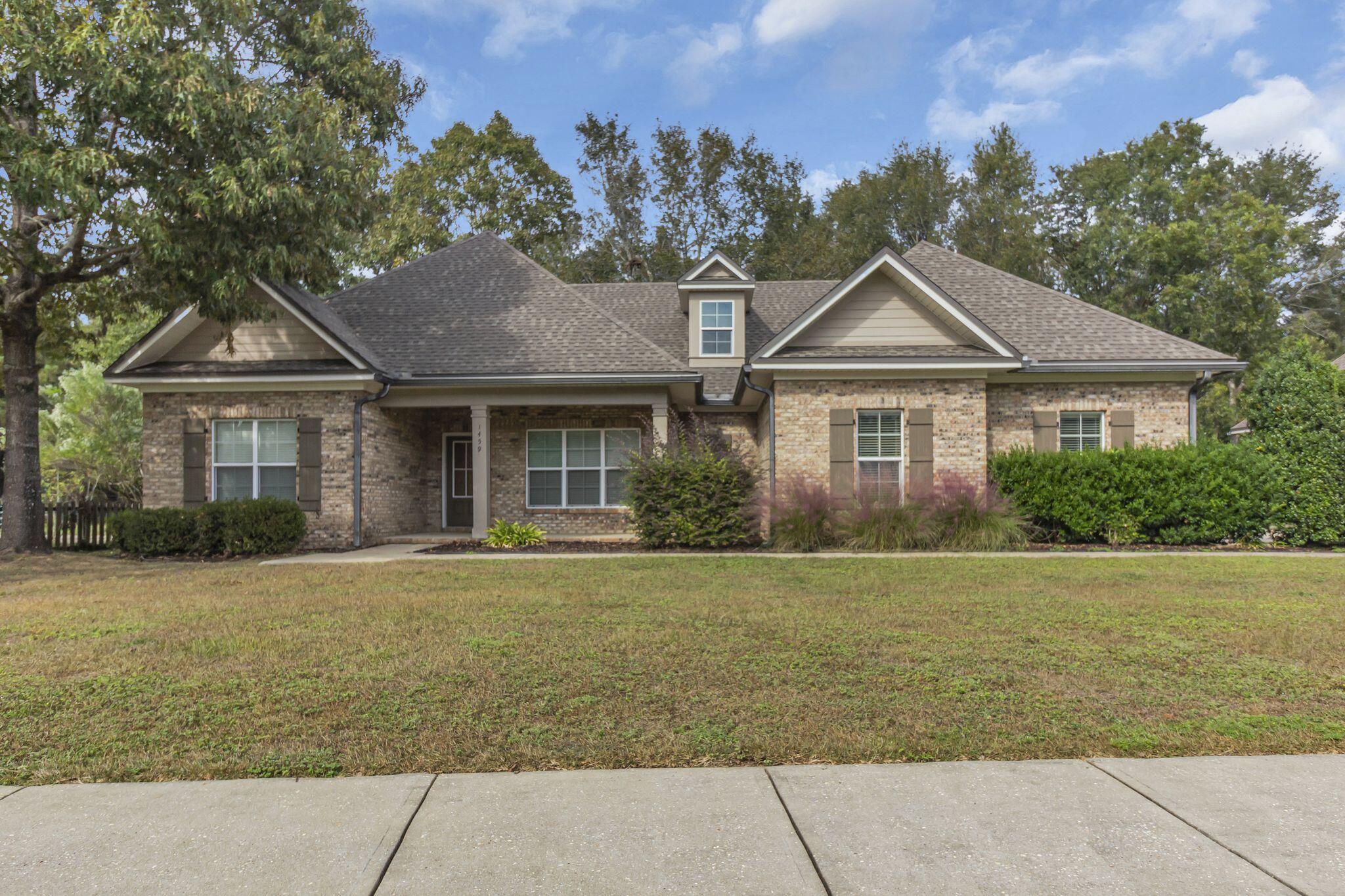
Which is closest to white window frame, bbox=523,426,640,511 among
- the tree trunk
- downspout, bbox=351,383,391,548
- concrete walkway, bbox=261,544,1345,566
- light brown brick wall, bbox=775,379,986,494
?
downspout, bbox=351,383,391,548

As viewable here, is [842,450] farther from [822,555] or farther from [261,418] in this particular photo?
[261,418]

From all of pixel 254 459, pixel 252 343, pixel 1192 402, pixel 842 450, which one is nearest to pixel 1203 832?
pixel 842 450

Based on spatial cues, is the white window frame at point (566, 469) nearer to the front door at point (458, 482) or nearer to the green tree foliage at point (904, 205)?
the front door at point (458, 482)

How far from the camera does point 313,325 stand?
14320mm

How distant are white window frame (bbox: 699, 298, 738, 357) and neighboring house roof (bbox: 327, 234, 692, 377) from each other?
0.69m

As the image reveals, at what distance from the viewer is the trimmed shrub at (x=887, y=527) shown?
13180 mm

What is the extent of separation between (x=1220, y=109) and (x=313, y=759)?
143 ft

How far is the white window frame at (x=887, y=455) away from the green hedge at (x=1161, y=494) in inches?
83.8

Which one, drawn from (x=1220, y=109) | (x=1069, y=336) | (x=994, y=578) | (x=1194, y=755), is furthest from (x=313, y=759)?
(x=1220, y=109)

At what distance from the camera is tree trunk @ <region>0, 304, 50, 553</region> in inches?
534

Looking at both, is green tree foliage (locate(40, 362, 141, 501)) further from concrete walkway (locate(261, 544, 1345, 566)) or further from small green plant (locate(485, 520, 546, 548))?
small green plant (locate(485, 520, 546, 548))

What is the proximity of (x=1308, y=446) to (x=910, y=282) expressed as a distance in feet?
23.7

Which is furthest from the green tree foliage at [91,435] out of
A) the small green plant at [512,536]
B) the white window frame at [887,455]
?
the white window frame at [887,455]

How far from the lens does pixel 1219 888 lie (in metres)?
2.60
